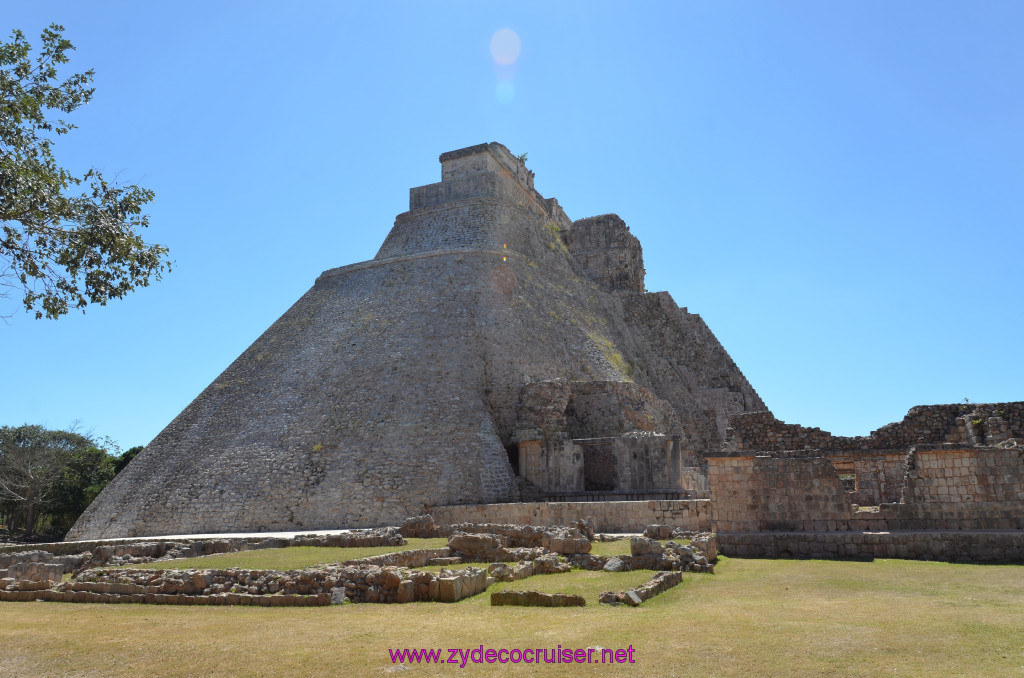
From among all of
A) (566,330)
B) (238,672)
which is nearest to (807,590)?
(238,672)

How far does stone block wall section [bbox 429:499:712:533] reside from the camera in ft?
47.0

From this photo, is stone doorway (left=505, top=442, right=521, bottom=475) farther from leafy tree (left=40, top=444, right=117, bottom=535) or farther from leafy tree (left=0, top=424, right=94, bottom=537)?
leafy tree (left=0, top=424, right=94, bottom=537)

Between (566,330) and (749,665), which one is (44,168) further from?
(566,330)

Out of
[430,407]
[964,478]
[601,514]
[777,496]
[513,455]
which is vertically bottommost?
[601,514]

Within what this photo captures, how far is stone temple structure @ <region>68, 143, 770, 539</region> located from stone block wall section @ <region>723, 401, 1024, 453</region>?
3571 mm

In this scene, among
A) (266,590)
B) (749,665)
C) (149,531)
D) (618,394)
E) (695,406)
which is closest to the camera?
(749,665)

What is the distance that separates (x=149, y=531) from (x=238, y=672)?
1766cm

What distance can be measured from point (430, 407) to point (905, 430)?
42.4 ft

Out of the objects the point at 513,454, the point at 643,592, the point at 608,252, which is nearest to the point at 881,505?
the point at 643,592

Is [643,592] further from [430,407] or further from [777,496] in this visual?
[430,407]

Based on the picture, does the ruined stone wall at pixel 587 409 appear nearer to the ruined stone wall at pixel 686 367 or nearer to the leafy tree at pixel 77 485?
the ruined stone wall at pixel 686 367

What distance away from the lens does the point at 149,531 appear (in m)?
20.4

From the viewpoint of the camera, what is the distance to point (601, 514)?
1628 cm

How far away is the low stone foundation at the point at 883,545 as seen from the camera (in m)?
9.70
